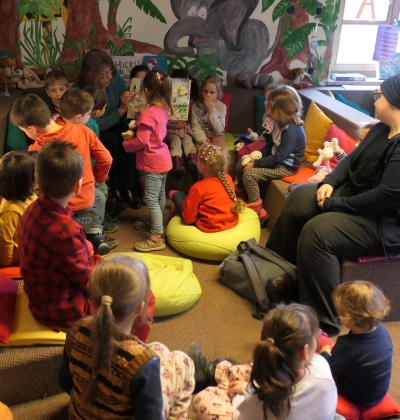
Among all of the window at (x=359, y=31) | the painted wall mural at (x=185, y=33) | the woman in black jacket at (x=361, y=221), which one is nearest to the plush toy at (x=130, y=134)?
the painted wall mural at (x=185, y=33)

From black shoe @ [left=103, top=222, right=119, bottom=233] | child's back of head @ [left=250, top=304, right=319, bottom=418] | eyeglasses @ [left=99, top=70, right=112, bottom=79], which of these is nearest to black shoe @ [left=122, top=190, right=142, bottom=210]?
black shoe @ [left=103, top=222, right=119, bottom=233]

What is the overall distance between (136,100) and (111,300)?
7.78 ft

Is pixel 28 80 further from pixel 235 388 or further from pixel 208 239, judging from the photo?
pixel 235 388

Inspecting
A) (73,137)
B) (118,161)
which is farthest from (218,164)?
(118,161)

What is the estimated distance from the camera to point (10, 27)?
406cm

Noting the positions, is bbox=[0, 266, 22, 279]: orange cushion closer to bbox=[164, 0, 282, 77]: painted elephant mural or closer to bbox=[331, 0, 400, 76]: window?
bbox=[164, 0, 282, 77]: painted elephant mural

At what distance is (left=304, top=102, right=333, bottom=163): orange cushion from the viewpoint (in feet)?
12.2

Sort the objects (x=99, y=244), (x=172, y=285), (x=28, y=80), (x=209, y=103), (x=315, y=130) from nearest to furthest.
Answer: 1. (x=172, y=285)
2. (x=99, y=244)
3. (x=315, y=130)
4. (x=209, y=103)
5. (x=28, y=80)

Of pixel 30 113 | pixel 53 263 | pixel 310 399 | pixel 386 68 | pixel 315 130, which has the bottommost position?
pixel 310 399

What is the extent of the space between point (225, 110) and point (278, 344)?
115 inches

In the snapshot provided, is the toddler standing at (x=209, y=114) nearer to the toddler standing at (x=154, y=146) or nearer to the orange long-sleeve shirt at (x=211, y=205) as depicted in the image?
the toddler standing at (x=154, y=146)

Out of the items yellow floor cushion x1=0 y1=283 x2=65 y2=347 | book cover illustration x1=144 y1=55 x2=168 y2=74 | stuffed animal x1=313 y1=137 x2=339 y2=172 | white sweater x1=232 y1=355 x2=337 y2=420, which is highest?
book cover illustration x1=144 y1=55 x2=168 y2=74

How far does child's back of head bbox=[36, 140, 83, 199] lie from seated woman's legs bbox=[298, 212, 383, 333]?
1.20 m

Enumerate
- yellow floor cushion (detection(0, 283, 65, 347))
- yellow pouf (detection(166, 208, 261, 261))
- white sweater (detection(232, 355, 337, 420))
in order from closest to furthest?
white sweater (detection(232, 355, 337, 420)) → yellow floor cushion (detection(0, 283, 65, 347)) → yellow pouf (detection(166, 208, 261, 261))
